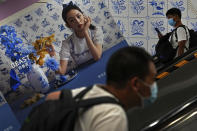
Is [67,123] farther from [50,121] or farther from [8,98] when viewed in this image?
[8,98]

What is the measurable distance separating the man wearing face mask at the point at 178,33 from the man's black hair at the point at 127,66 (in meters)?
3.01


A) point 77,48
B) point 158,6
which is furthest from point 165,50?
point 77,48

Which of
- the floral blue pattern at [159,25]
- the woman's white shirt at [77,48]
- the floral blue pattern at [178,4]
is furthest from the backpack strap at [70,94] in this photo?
the floral blue pattern at [178,4]

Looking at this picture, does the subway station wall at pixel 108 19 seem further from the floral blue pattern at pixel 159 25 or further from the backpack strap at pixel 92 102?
the backpack strap at pixel 92 102

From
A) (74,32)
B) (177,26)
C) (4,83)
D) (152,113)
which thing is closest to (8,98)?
(4,83)

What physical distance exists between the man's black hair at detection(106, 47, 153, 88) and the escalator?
2.08 m

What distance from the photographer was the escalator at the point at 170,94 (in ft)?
10.8

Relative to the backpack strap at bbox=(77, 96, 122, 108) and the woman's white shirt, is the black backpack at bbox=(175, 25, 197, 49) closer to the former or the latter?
the woman's white shirt

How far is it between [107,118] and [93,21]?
298 cm

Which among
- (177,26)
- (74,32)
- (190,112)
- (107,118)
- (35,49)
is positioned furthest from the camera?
(177,26)

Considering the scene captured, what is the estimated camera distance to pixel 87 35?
12.8 feet

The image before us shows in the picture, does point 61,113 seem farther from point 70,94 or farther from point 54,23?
point 54,23

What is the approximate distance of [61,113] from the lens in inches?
48.6

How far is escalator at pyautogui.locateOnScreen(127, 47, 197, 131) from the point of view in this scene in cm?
330
